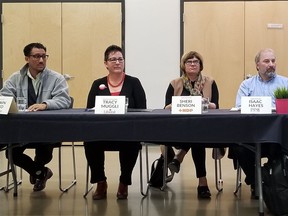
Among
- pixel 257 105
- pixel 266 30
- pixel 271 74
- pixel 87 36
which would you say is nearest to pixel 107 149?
pixel 257 105

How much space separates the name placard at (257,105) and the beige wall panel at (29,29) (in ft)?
13.1

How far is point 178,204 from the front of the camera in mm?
2971

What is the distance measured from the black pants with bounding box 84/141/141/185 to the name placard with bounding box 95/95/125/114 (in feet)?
1.98

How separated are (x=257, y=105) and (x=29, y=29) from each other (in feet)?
14.0

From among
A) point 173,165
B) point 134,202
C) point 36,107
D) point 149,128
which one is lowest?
point 134,202

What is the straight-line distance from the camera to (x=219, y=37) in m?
5.86

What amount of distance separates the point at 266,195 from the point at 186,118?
0.69 metres

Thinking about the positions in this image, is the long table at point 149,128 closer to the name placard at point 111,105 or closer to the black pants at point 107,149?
the name placard at point 111,105

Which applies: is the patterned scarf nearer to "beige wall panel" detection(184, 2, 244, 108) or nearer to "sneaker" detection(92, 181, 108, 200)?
"sneaker" detection(92, 181, 108, 200)

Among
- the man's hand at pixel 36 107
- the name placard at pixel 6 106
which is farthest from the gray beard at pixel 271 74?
the name placard at pixel 6 106

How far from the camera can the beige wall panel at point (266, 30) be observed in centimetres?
580

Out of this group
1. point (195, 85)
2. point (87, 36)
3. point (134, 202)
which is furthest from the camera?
point (87, 36)

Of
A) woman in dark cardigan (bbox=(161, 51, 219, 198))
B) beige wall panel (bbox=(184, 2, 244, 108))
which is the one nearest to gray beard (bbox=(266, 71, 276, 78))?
woman in dark cardigan (bbox=(161, 51, 219, 198))

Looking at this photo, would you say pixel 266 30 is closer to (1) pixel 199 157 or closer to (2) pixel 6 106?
(1) pixel 199 157
